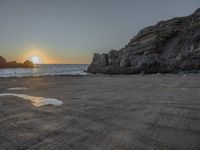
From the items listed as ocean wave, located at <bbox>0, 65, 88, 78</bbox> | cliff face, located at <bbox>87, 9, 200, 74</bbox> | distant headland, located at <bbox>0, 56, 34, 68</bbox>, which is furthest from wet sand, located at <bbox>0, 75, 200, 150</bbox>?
distant headland, located at <bbox>0, 56, 34, 68</bbox>

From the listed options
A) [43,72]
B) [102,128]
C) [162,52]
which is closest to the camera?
[102,128]

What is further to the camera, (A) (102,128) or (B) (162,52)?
(B) (162,52)

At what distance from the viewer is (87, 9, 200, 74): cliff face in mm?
A: 29359

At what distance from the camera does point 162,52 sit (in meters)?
37.5

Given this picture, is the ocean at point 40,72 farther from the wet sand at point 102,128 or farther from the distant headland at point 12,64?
the distant headland at point 12,64

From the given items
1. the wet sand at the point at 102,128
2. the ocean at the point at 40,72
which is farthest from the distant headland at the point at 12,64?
the wet sand at the point at 102,128

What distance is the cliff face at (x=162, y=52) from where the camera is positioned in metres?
29.4

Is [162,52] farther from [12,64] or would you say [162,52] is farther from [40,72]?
[12,64]

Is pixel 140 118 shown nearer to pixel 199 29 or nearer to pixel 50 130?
pixel 50 130

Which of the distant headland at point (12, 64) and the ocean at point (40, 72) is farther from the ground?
the distant headland at point (12, 64)

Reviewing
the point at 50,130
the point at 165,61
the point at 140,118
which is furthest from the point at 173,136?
the point at 165,61

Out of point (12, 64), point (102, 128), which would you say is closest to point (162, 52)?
point (102, 128)

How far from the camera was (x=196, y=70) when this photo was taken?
25.7 m

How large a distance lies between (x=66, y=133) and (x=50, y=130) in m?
0.32
